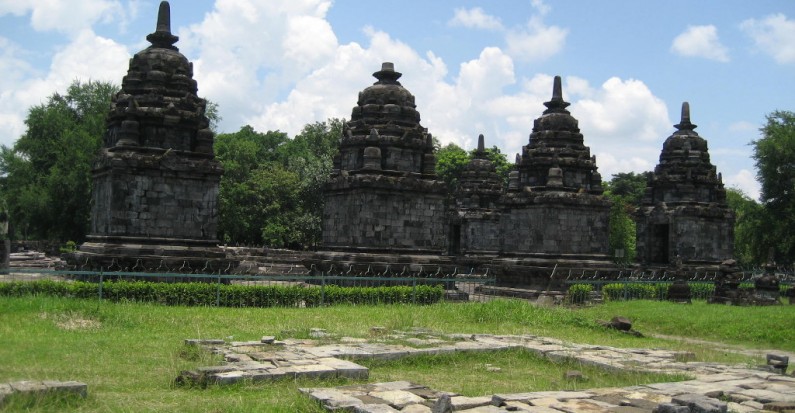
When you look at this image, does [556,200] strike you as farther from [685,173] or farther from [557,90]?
[685,173]

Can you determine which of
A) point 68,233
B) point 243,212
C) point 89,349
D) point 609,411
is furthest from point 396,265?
point 68,233

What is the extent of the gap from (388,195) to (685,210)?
15.6 meters

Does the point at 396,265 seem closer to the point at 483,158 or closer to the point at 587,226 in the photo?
the point at 587,226

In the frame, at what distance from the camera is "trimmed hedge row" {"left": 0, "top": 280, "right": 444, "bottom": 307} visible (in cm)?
1617

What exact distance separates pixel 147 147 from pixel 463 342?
41.4 feet

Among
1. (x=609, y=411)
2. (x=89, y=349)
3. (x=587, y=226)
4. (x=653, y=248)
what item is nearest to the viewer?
(x=609, y=411)

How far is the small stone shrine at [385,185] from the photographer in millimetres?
24438

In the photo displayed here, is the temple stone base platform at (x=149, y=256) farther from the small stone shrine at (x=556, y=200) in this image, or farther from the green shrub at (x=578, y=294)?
the small stone shrine at (x=556, y=200)


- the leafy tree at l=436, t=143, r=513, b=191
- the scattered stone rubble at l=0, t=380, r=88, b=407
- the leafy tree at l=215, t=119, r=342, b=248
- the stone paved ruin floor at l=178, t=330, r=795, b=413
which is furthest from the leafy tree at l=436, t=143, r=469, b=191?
the scattered stone rubble at l=0, t=380, r=88, b=407

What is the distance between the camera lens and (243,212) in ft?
147

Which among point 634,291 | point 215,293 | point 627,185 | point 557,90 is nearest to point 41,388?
point 215,293

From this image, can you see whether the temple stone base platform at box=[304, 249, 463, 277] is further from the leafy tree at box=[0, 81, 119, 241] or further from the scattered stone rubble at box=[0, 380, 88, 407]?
the leafy tree at box=[0, 81, 119, 241]

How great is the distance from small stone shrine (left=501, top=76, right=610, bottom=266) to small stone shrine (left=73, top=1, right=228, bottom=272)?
12.6 metres

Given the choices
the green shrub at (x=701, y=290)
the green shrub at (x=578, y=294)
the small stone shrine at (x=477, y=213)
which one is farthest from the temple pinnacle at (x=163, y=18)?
the green shrub at (x=701, y=290)
